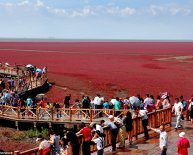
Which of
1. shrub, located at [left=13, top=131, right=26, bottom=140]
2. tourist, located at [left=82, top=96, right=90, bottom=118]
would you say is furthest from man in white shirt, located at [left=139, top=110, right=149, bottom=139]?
shrub, located at [left=13, top=131, right=26, bottom=140]

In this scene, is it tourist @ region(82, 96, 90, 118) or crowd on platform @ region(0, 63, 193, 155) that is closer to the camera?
crowd on platform @ region(0, 63, 193, 155)

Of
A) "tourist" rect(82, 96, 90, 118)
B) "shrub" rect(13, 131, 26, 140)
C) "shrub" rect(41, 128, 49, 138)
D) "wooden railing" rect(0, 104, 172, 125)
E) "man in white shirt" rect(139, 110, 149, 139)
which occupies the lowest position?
"shrub" rect(13, 131, 26, 140)

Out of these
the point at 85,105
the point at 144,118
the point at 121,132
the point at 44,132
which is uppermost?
the point at 144,118

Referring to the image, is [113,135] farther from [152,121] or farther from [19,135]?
[19,135]

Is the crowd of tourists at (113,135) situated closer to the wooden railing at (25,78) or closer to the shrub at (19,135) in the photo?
the shrub at (19,135)

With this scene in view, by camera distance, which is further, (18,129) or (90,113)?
(18,129)

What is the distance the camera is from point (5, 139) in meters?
22.8

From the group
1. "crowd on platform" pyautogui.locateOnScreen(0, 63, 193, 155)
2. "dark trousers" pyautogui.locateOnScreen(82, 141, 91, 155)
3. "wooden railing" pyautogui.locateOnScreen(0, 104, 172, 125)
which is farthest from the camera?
"wooden railing" pyautogui.locateOnScreen(0, 104, 172, 125)

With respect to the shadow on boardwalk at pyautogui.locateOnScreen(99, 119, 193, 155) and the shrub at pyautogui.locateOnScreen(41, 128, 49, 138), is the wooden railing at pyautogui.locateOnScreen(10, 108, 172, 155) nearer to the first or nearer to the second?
the shadow on boardwalk at pyautogui.locateOnScreen(99, 119, 193, 155)

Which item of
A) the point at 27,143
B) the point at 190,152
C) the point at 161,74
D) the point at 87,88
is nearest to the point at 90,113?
the point at 27,143

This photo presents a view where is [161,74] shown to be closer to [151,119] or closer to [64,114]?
[64,114]

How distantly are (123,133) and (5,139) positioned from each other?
1086 cm

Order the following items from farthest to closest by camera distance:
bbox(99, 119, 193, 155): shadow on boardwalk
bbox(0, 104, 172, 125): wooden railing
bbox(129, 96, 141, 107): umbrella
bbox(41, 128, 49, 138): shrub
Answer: bbox(41, 128, 49, 138): shrub, bbox(0, 104, 172, 125): wooden railing, bbox(129, 96, 141, 107): umbrella, bbox(99, 119, 193, 155): shadow on boardwalk

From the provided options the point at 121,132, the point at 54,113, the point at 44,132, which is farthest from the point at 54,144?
the point at 54,113
